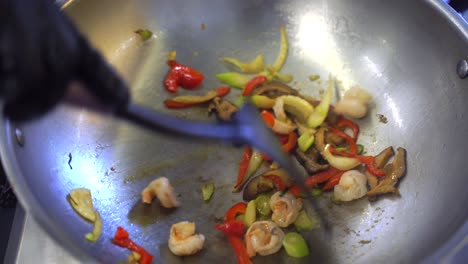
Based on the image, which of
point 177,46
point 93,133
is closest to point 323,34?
point 177,46

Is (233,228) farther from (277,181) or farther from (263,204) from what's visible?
(277,181)

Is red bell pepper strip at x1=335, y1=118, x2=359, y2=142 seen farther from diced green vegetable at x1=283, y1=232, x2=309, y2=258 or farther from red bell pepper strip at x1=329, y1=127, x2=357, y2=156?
diced green vegetable at x1=283, y1=232, x2=309, y2=258

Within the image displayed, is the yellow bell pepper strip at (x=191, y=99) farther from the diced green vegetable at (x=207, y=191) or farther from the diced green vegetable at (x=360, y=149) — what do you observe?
the diced green vegetable at (x=360, y=149)

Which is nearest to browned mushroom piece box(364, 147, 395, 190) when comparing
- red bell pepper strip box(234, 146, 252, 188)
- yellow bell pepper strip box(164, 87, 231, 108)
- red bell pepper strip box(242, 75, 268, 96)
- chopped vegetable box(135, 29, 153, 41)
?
red bell pepper strip box(234, 146, 252, 188)

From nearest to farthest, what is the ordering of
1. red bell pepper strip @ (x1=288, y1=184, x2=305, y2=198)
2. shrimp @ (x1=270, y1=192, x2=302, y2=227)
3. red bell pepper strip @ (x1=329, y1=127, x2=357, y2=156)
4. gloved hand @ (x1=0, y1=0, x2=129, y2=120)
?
gloved hand @ (x1=0, y1=0, x2=129, y2=120)
shrimp @ (x1=270, y1=192, x2=302, y2=227)
red bell pepper strip @ (x1=288, y1=184, x2=305, y2=198)
red bell pepper strip @ (x1=329, y1=127, x2=357, y2=156)

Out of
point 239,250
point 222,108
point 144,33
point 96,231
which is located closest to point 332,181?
point 239,250

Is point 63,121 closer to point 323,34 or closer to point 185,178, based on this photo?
point 185,178

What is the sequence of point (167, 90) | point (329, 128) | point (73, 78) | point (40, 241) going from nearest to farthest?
point (73, 78)
point (40, 241)
point (329, 128)
point (167, 90)
